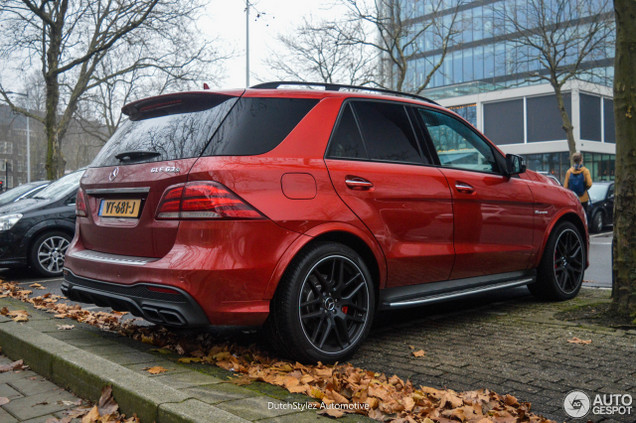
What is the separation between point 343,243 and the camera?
4250mm

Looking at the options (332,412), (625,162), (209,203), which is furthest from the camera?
(625,162)

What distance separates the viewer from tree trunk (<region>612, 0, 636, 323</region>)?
5129 mm

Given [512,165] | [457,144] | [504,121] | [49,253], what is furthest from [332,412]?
[504,121]

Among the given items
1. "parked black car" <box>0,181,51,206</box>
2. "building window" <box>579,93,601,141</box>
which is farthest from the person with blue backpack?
"building window" <box>579,93,601,141</box>

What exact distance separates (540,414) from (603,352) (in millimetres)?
1343

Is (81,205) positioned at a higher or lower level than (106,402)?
higher

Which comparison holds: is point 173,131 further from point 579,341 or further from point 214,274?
point 579,341

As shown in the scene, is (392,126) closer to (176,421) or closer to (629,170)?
(629,170)

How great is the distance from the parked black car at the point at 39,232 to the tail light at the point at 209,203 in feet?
20.4

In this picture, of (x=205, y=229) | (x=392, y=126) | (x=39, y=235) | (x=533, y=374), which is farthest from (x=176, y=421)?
(x=39, y=235)

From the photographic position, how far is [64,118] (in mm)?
29875

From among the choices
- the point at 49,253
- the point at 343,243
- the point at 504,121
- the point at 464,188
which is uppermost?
the point at 504,121

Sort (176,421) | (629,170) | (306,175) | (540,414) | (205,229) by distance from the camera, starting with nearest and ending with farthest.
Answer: (176,421) → (540,414) → (205,229) → (306,175) → (629,170)

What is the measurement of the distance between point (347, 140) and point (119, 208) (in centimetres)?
156
